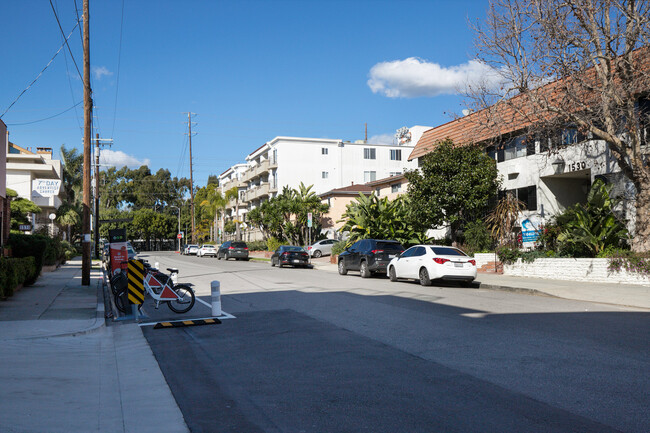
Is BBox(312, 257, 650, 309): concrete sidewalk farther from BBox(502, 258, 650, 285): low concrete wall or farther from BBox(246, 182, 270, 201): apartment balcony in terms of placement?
BBox(246, 182, 270, 201): apartment balcony

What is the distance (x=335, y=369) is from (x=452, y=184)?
20.0 metres

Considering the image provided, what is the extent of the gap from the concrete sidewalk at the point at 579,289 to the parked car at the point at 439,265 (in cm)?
101

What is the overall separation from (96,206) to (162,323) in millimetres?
34567

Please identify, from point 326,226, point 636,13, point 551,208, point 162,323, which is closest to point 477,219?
point 551,208

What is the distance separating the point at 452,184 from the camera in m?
26.2

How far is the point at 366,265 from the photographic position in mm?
24062

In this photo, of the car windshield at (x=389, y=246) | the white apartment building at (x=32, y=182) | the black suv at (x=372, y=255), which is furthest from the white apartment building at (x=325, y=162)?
the car windshield at (x=389, y=246)

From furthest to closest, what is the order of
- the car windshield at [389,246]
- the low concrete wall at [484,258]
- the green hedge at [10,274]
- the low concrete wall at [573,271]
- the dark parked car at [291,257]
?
the dark parked car at [291,257]
the low concrete wall at [484,258]
the car windshield at [389,246]
the low concrete wall at [573,271]
the green hedge at [10,274]

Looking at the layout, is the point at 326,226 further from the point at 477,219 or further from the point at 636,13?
the point at 636,13

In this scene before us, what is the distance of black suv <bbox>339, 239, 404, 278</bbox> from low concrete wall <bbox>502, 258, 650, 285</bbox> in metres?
4.80

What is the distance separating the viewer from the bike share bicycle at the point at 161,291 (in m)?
13.0

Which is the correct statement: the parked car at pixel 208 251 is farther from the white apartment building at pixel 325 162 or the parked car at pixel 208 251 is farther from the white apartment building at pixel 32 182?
the white apartment building at pixel 32 182

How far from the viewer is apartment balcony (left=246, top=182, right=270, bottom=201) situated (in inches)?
2625

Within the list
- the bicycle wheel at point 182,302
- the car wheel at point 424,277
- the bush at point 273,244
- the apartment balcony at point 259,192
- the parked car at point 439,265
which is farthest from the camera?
the apartment balcony at point 259,192
